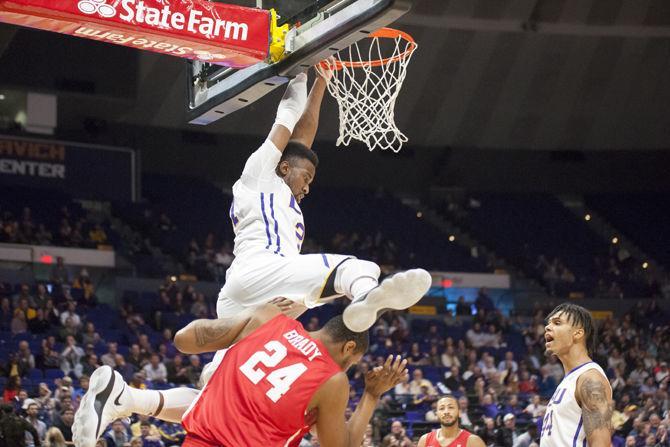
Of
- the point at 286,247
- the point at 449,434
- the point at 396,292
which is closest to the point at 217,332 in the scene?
the point at 396,292

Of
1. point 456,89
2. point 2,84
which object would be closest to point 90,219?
point 2,84

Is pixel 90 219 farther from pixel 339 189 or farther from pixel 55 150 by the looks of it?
pixel 339 189

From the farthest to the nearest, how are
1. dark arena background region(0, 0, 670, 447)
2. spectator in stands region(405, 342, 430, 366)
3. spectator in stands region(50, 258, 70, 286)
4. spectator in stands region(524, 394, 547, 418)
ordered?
spectator in stands region(50, 258, 70, 286) → spectator in stands region(405, 342, 430, 366) → dark arena background region(0, 0, 670, 447) → spectator in stands region(524, 394, 547, 418)

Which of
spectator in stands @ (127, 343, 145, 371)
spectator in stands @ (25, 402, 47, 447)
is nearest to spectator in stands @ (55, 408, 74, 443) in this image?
spectator in stands @ (25, 402, 47, 447)

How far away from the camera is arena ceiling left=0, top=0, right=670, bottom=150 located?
80.9ft

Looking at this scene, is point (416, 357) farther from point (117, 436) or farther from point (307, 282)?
point (307, 282)

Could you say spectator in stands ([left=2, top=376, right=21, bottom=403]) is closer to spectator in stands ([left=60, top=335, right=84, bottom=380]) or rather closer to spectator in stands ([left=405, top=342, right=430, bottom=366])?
spectator in stands ([left=60, top=335, right=84, bottom=380])

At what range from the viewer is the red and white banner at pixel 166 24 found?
6332 mm

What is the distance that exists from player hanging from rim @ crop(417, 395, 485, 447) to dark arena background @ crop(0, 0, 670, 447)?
6922mm

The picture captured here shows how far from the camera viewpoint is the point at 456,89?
27.1 metres

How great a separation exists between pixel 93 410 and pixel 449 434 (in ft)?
13.5

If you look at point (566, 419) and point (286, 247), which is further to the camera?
point (286, 247)

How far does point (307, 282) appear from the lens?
5.86 meters

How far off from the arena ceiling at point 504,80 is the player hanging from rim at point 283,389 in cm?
1948
